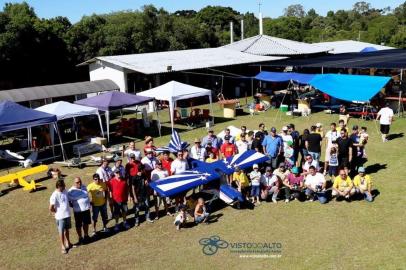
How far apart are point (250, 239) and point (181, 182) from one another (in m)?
2.07

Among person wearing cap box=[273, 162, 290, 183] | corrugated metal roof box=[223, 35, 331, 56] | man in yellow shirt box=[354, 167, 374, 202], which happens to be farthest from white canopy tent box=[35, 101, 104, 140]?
corrugated metal roof box=[223, 35, 331, 56]

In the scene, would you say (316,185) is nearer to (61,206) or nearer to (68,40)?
(61,206)

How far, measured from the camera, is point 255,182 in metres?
10.6

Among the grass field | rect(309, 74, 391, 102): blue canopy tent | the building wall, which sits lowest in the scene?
the grass field

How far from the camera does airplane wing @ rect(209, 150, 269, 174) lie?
1071cm

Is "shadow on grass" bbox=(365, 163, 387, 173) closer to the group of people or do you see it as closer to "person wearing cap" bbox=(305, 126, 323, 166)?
the group of people

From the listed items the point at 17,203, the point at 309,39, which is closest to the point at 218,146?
the point at 17,203

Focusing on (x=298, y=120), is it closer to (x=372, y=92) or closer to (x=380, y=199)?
(x=372, y=92)

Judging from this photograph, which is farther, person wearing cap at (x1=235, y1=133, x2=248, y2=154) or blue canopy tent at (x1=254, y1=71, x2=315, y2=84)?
blue canopy tent at (x1=254, y1=71, x2=315, y2=84)

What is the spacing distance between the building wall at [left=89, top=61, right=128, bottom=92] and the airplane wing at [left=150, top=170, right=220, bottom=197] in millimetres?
18361

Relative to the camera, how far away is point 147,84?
96.0ft

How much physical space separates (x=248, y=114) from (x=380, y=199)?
1367cm

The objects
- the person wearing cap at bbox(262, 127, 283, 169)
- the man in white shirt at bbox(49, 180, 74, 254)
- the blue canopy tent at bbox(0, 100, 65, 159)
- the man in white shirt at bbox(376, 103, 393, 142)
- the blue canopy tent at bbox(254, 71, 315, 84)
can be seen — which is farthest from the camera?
the blue canopy tent at bbox(254, 71, 315, 84)

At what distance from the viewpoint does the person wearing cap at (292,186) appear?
35.1 feet
